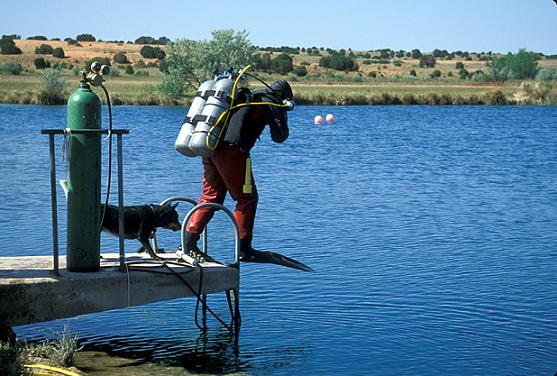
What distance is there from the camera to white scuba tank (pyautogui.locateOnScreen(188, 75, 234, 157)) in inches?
347

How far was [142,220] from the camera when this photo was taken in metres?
8.75

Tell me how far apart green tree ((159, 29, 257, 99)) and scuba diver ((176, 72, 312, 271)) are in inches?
2087

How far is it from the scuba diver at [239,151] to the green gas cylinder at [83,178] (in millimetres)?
1103

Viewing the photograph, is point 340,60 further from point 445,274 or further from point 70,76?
point 445,274

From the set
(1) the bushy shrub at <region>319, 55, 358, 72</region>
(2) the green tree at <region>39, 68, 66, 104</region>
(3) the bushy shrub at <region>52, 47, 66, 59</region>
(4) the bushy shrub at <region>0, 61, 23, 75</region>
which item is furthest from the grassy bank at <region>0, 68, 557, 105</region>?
(1) the bushy shrub at <region>319, 55, 358, 72</region>

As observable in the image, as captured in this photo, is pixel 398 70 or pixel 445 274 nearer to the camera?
pixel 445 274

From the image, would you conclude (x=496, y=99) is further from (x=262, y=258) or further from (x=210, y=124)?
(x=210, y=124)

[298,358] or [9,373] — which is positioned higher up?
[9,373]

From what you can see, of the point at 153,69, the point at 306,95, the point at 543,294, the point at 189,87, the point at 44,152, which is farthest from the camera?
the point at 153,69

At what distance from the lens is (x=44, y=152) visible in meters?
28.8

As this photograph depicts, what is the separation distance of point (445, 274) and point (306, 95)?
47.6 meters

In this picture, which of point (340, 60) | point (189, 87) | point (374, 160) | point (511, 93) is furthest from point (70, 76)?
point (374, 160)

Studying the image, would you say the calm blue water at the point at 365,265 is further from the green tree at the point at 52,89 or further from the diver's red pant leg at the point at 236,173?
the green tree at the point at 52,89

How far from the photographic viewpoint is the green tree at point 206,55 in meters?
64.9
